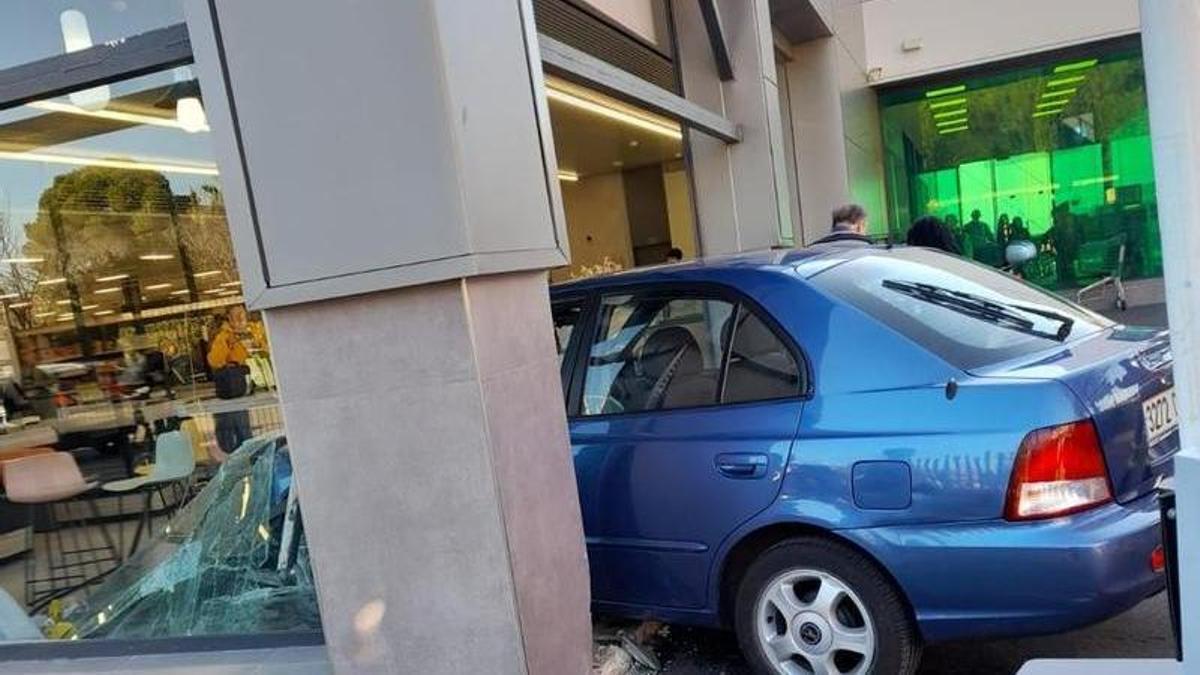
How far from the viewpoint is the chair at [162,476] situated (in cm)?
489

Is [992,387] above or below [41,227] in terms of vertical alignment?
below

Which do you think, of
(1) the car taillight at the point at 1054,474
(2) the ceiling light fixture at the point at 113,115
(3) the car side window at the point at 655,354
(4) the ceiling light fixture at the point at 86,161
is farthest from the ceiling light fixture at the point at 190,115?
(1) the car taillight at the point at 1054,474

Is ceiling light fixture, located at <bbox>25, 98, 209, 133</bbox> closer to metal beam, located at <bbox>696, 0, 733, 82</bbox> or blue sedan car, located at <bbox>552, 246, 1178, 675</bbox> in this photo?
blue sedan car, located at <bbox>552, 246, 1178, 675</bbox>

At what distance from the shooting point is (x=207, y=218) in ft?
14.6

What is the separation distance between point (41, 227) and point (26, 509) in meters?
2.38

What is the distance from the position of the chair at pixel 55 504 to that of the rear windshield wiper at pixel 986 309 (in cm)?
439

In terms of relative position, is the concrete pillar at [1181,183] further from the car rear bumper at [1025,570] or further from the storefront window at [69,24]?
the storefront window at [69,24]

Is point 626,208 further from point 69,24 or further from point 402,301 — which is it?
point 402,301

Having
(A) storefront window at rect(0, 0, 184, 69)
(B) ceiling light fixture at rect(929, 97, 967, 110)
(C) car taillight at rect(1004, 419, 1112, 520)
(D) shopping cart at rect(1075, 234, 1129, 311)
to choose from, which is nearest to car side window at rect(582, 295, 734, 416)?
(C) car taillight at rect(1004, 419, 1112, 520)

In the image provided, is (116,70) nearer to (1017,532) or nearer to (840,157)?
(1017,532)

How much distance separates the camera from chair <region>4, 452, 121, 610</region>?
5102 mm

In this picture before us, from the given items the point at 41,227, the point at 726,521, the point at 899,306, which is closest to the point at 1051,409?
the point at 899,306

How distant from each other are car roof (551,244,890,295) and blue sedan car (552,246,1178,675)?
2 centimetres

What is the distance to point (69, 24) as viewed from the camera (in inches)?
157
